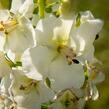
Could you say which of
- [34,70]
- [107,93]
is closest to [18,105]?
[34,70]

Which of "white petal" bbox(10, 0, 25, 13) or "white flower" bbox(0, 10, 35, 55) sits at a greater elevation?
"white petal" bbox(10, 0, 25, 13)

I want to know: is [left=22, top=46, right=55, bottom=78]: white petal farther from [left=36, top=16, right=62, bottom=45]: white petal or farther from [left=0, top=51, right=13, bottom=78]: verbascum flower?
[left=0, top=51, right=13, bottom=78]: verbascum flower

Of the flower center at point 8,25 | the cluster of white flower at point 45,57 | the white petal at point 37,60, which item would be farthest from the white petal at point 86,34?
the flower center at point 8,25

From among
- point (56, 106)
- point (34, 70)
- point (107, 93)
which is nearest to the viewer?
point (34, 70)

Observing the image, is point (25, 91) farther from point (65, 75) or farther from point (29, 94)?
point (65, 75)

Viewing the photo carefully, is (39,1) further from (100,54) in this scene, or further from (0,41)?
(100,54)

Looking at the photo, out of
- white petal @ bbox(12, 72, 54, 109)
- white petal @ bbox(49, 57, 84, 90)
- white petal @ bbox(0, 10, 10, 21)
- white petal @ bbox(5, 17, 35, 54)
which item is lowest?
white petal @ bbox(12, 72, 54, 109)

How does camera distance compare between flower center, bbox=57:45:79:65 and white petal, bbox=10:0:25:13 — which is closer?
flower center, bbox=57:45:79:65

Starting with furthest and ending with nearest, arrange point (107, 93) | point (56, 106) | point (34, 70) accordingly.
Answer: point (107, 93)
point (56, 106)
point (34, 70)

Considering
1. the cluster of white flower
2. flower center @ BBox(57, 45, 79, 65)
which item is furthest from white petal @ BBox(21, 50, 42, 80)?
flower center @ BBox(57, 45, 79, 65)
